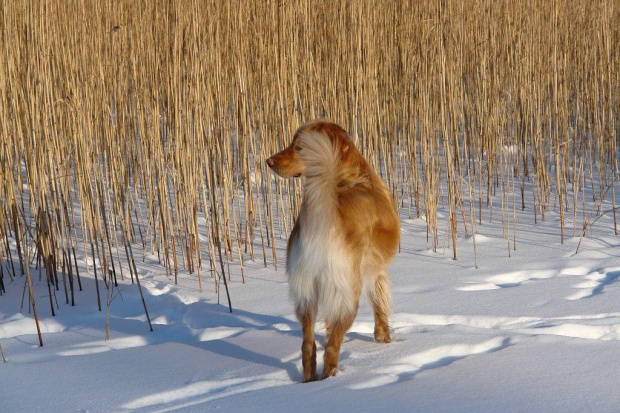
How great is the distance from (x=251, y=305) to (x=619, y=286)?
1589 millimetres

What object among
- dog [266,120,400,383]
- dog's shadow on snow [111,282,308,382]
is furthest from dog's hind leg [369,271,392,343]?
dog's shadow on snow [111,282,308,382]

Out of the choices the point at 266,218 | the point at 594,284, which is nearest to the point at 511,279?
the point at 594,284

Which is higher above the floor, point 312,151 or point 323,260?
point 312,151

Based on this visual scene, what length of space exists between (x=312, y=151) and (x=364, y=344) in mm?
763

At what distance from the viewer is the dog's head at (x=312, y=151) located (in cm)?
215

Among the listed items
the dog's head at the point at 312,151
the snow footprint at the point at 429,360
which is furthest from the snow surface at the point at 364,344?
the dog's head at the point at 312,151

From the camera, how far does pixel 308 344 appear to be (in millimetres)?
2182

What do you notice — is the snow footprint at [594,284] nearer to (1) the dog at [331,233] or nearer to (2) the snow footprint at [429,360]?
(2) the snow footprint at [429,360]

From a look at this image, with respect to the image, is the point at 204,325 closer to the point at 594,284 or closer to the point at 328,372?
the point at 328,372

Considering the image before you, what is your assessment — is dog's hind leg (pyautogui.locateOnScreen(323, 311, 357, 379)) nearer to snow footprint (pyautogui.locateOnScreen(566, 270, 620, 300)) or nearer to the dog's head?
the dog's head

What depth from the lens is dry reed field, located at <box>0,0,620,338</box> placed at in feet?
10.9

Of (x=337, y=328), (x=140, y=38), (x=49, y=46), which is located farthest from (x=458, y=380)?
(x=140, y=38)

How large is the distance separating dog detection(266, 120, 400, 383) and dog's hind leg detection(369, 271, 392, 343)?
175 millimetres

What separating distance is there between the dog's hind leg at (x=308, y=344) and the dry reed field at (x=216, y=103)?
39.9 inches
